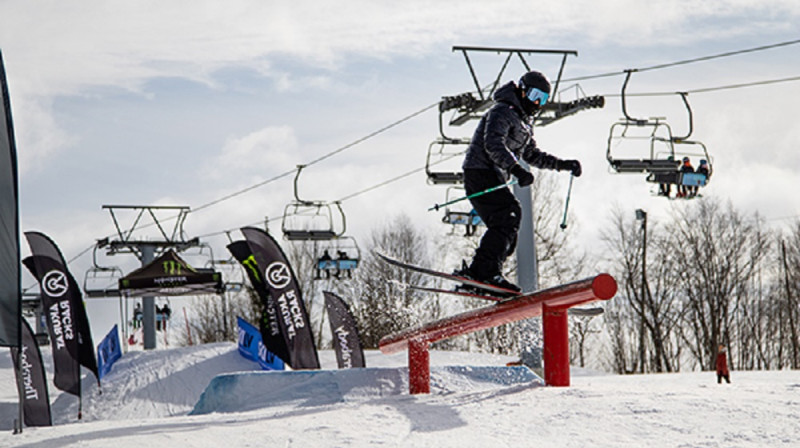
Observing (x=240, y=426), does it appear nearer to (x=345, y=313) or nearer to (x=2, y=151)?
(x=2, y=151)

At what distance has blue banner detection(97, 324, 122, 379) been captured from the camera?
75.4 ft

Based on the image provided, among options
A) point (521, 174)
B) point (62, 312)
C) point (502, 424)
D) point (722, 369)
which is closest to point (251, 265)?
point (62, 312)

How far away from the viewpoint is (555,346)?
6.87 metres

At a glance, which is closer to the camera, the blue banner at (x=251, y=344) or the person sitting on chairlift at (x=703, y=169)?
the person sitting on chairlift at (x=703, y=169)

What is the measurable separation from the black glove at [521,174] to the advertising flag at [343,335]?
13.6 m

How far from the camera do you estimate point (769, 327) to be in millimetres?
42375

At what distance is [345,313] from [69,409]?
273 inches

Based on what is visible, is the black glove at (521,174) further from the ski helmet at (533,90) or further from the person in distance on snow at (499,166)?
the ski helmet at (533,90)

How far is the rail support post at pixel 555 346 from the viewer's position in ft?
22.4

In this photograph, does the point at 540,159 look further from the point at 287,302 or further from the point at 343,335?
the point at 343,335

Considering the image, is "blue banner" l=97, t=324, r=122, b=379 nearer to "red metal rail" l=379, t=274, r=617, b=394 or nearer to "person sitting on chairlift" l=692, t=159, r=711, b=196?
"person sitting on chairlift" l=692, t=159, r=711, b=196

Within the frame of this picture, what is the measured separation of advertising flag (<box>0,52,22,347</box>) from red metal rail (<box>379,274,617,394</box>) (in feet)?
11.3

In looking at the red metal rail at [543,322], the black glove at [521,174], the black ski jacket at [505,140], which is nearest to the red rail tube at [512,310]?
the red metal rail at [543,322]

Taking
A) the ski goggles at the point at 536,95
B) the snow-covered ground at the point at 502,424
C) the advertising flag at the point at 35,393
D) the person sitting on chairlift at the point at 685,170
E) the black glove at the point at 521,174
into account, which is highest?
the person sitting on chairlift at the point at 685,170
